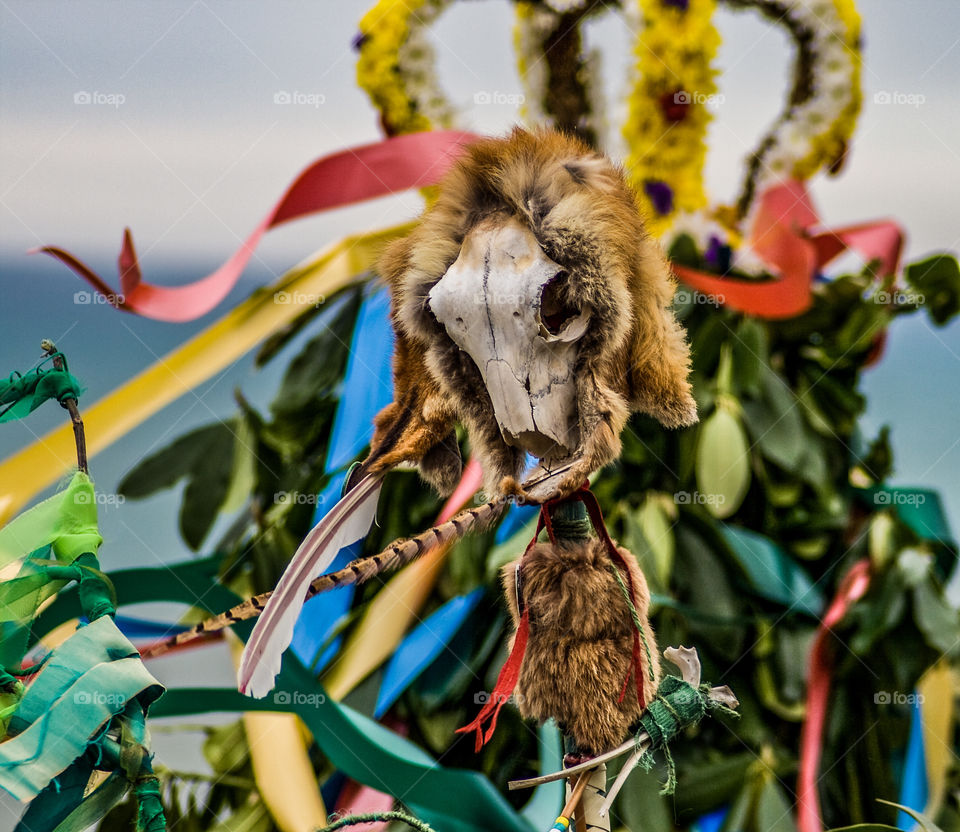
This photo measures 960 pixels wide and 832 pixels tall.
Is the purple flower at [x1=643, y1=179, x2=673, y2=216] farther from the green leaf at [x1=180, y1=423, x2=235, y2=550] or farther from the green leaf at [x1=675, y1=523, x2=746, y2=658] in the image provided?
the green leaf at [x1=180, y1=423, x2=235, y2=550]

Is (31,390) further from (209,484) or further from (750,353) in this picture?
(750,353)

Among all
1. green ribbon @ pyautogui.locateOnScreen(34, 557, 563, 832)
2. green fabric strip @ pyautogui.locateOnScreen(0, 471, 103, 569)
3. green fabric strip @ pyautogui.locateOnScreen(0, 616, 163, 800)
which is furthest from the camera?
green ribbon @ pyautogui.locateOnScreen(34, 557, 563, 832)

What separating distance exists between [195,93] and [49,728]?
1051 mm

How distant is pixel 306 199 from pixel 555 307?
745 millimetres

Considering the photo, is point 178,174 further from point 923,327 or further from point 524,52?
point 923,327

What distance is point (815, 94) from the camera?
56.2 inches

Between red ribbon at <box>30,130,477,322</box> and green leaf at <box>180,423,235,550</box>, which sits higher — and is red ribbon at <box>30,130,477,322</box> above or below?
above

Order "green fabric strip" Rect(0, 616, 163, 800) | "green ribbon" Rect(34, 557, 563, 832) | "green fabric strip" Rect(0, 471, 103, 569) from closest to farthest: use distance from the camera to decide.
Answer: "green fabric strip" Rect(0, 616, 163, 800)
"green fabric strip" Rect(0, 471, 103, 569)
"green ribbon" Rect(34, 557, 563, 832)

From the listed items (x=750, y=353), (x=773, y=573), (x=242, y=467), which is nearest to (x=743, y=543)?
(x=773, y=573)

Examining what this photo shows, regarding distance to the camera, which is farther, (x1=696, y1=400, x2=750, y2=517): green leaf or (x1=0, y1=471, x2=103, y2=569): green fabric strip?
(x1=696, y1=400, x2=750, y2=517): green leaf

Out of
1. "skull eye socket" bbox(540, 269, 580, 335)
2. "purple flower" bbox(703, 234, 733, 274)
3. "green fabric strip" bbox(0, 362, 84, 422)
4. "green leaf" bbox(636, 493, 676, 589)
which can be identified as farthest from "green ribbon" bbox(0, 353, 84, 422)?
"purple flower" bbox(703, 234, 733, 274)

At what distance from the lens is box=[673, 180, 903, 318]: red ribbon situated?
1.44 m

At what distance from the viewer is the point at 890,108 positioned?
1437mm

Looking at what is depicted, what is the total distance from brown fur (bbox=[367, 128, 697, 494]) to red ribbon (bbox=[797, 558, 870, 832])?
73cm
